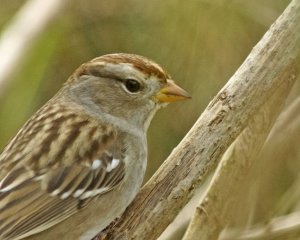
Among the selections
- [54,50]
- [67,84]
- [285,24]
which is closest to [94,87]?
[67,84]

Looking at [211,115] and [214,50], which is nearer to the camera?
[211,115]

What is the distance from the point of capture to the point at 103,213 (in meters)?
3.39

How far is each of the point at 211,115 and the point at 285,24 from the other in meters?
0.35

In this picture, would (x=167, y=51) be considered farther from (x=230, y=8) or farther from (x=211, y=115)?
(x=211, y=115)

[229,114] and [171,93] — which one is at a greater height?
[171,93]

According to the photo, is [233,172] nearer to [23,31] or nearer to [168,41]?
[23,31]

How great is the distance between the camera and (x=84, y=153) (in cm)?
343

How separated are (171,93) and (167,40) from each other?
2.05 ft

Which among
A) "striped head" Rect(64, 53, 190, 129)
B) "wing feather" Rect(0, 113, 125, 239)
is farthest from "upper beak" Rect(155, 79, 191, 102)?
"wing feather" Rect(0, 113, 125, 239)

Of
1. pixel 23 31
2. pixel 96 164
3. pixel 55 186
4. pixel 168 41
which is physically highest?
pixel 168 41

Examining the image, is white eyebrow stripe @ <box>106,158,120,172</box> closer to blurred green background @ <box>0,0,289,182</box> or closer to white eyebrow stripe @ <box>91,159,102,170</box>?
white eyebrow stripe @ <box>91,159,102,170</box>

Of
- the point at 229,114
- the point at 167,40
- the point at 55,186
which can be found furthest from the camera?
the point at 167,40

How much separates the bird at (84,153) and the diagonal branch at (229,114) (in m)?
0.21

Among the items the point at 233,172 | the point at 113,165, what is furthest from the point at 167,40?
the point at 233,172
